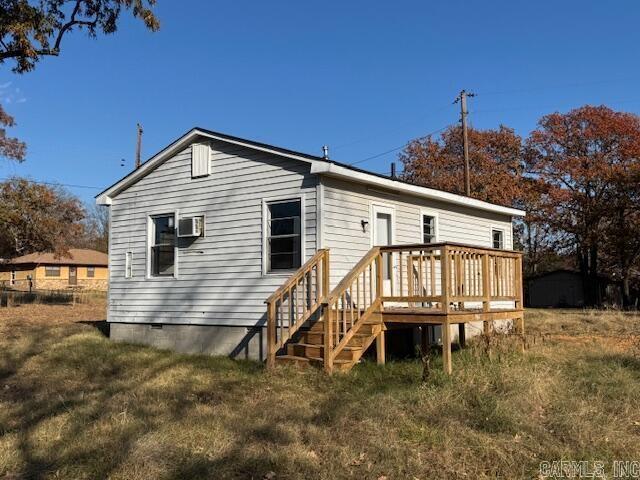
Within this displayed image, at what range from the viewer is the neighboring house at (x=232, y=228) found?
33.7ft

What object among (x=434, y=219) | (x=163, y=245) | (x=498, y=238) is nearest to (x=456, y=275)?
(x=434, y=219)

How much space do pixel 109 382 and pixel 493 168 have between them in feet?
99.5

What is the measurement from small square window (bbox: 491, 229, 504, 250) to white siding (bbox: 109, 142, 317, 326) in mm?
6953

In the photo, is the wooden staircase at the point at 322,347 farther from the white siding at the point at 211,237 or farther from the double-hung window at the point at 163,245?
the double-hung window at the point at 163,245

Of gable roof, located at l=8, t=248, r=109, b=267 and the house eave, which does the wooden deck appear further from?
gable roof, located at l=8, t=248, r=109, b=267

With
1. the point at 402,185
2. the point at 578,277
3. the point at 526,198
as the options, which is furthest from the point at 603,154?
the point at 402,185

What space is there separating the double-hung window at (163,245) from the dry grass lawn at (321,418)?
9.56 feet

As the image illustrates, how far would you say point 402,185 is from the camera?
1127 centimetres

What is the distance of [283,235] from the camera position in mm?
10508

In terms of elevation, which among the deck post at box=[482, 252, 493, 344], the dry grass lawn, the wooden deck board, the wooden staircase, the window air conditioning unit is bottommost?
the dry grass lawn

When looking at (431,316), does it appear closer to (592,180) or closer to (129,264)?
(129,264)

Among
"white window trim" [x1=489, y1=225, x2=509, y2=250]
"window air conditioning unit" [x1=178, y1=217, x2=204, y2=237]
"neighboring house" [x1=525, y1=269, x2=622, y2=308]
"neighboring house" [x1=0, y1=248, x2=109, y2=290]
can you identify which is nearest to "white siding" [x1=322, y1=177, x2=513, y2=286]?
"white window trim" [x1=489, y1=225, x2=509, y2=250]

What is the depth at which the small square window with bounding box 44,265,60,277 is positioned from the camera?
45.8 meters

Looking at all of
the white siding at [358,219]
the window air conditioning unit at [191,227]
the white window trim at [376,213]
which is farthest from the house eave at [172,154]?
the white window trim at [376,213]
